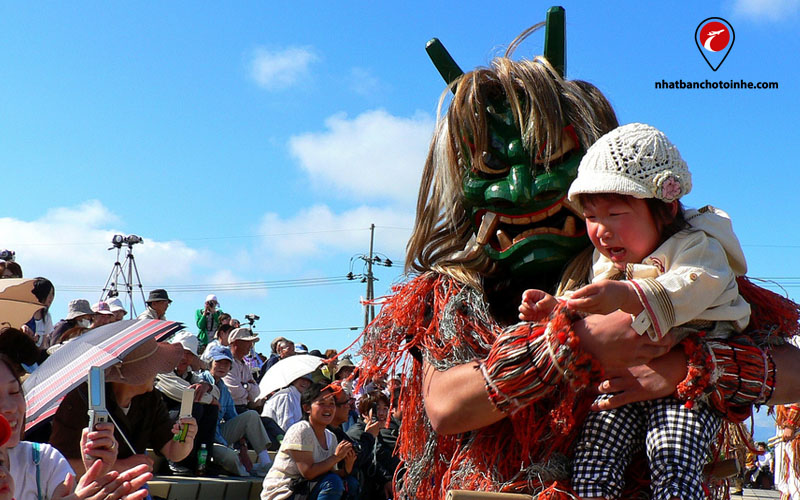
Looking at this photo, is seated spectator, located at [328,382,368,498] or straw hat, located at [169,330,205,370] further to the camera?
straw hat, located at [169,330,205,370]

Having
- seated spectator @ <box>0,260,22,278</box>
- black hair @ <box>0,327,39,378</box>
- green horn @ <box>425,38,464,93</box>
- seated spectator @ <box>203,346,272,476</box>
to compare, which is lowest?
seated spectator @ <box>203,346,272,476</box>

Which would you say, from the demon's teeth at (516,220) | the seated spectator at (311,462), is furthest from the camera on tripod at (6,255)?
the demon's teeth at (516,220)

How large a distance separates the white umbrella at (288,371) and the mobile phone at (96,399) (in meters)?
4.85

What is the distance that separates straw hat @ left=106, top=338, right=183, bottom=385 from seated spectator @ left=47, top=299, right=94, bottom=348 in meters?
2.35

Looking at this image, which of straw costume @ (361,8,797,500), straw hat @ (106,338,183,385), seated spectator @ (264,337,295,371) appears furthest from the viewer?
seated spectator @ (264,337,295,371)

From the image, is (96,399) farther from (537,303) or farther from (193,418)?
(193,418)

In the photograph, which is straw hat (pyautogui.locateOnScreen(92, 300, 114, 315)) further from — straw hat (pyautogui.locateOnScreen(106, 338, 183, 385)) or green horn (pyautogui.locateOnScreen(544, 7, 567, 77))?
green horn (pyautogui.locateOnScreen(544, 7, 567, 77))

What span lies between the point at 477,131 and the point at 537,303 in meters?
0.68

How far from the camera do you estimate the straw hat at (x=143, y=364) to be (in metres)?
4.36

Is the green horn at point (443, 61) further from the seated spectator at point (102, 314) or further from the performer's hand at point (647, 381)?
the seated spectator at point (102, 314)

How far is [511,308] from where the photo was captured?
2.39 metres

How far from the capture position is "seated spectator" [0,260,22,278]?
22.8ft

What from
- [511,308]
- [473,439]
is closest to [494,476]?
[473,439]

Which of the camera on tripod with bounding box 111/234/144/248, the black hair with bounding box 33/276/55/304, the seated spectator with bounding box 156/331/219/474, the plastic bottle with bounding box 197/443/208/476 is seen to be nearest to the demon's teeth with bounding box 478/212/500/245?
the black hair with bounding box 33/276/55/304
